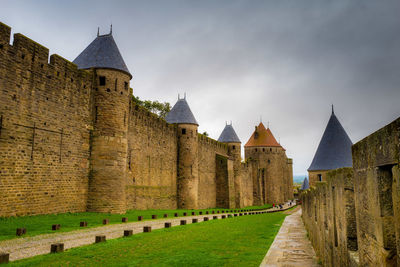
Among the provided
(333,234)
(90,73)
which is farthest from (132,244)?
(90,73)

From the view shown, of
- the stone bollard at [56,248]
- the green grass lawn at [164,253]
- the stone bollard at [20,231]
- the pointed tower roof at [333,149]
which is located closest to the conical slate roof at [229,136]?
the pointed tower roof at [333,149]

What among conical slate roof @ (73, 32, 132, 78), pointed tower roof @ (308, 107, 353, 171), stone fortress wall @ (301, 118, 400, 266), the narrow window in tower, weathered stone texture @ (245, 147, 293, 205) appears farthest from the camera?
weathered stone texture @ (245, 147, 293, 205)

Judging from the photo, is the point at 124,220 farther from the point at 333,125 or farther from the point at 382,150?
the point at 333,125

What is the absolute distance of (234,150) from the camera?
3759cm

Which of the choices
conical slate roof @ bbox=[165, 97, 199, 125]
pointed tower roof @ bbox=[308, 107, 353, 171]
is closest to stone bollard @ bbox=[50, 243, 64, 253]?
conical slate roof @ bbox=[165, 97, 199, 125]

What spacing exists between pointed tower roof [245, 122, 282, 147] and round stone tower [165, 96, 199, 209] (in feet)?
75.0

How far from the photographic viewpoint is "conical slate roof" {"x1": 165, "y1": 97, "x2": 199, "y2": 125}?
1060 inches

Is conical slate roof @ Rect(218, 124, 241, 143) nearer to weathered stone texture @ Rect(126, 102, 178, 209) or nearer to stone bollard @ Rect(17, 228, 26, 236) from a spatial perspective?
weathered stone texture @ Rect(126, 102, 178, 209)

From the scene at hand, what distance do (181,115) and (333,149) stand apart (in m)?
13.2

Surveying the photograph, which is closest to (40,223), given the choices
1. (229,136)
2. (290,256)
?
(290,256)

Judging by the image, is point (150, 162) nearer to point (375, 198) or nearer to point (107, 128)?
point (107, 128)

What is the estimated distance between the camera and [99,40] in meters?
18.0

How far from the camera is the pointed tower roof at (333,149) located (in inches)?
1030

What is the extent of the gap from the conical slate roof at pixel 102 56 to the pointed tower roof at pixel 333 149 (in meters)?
18.3
